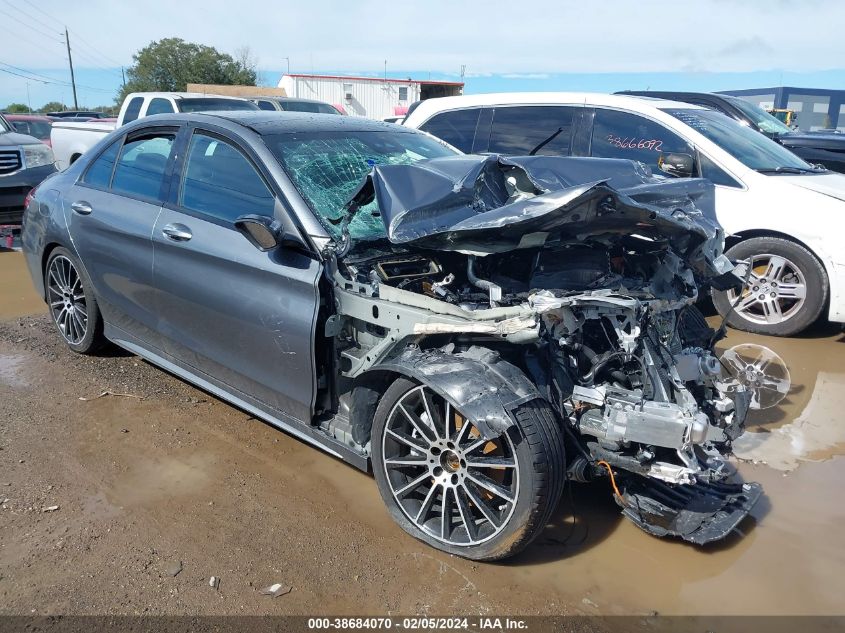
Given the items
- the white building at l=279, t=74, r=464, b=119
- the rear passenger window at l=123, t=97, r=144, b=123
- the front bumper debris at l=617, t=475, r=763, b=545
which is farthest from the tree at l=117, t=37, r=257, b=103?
the front bumper debris at l=617, t=475, r=763, b=545

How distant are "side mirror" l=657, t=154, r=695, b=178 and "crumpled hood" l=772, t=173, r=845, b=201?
4.03ft

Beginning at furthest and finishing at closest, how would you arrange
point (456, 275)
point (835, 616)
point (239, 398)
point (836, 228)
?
point (836, 228), point (239, 398), point (456, 275), point (835, 616)

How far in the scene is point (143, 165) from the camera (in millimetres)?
4469

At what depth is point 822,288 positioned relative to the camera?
582cm

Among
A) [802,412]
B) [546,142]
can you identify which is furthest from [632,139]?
[802,412]

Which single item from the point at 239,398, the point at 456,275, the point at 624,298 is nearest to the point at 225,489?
the point at 239,398

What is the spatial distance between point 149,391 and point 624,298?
339cm

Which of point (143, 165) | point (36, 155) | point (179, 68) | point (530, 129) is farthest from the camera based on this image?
point (179, 68)

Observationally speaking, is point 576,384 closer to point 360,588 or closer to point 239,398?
point 360,588

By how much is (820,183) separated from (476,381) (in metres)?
4.87

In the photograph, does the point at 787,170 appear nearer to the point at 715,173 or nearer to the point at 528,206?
the point at 715,173

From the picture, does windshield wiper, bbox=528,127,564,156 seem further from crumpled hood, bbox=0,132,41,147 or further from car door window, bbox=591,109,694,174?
crumpled hood, bbox=0,132,41,147

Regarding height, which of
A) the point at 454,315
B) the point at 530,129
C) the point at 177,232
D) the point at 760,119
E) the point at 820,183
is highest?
the point at 760,119

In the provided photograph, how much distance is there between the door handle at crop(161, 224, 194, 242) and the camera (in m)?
3.89
